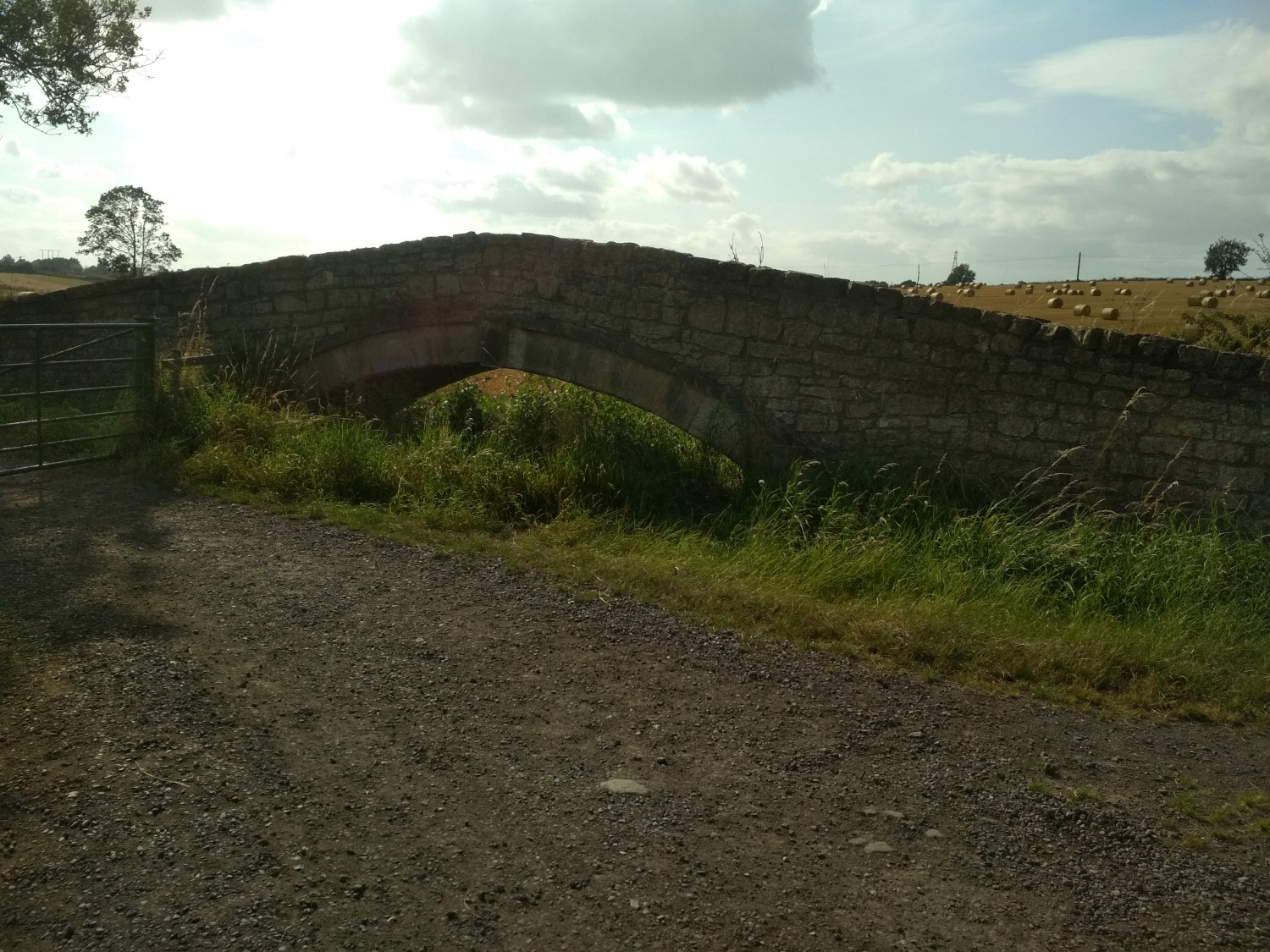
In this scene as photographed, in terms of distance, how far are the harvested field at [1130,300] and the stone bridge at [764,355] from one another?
1.65 m

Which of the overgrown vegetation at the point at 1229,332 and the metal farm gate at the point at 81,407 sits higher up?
the overgrown vegetation at the point at 1229,332

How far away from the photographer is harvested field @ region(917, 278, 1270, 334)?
1189cm

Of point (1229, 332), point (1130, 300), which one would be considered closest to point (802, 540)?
point (1229, 332)

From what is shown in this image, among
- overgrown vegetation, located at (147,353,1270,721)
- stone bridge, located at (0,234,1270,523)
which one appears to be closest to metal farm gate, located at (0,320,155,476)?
overgrown vegetation, located at (147,353,1270,721)

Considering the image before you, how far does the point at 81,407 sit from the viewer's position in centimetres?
1016

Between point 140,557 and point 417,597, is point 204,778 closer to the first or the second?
point 417,597

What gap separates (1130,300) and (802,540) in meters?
9.14

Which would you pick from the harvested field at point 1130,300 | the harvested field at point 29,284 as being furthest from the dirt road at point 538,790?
the harvested field at point 29,284

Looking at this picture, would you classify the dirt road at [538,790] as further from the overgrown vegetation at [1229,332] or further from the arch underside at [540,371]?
the overgrown vegetation at [1229,332]

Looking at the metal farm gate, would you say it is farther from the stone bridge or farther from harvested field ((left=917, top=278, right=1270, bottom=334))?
harvested field ((left=917, top=278, right=1270, bottom=334))

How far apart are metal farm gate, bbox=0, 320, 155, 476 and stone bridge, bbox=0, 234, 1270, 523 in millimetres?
1140

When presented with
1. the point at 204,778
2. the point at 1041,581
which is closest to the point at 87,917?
the point at 204,778

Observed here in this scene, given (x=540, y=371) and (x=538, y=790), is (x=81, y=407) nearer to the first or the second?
(x=540, y=371)

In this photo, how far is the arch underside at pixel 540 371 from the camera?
9008mm
